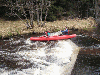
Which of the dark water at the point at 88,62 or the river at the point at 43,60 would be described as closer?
the dark water at the point at 88,62

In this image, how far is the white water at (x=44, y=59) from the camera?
18.8 feet

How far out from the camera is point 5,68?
6.00 m

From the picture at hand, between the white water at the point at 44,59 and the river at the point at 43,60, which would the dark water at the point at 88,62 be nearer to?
the river at the point at 43,60

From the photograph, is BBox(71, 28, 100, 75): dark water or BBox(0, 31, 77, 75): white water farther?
BBox(0, 31, 77, 75): white water

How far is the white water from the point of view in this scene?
573cm

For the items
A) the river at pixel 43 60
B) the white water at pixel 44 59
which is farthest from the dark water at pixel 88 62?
the white water at pixel 44 59

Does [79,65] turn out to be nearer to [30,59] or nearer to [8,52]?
[30,59]

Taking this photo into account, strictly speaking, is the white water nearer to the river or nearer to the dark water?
the river

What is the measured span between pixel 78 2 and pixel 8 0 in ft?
40.5

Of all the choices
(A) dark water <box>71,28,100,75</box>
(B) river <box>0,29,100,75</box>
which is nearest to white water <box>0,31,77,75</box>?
Answer: (B) river <box>0,29,100,75</box>

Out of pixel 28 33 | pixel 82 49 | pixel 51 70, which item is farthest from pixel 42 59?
pixel 28 33

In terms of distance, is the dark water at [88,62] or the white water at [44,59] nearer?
the dark water at [88,62]

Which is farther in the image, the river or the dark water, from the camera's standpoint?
the river

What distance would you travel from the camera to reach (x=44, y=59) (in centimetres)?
693
